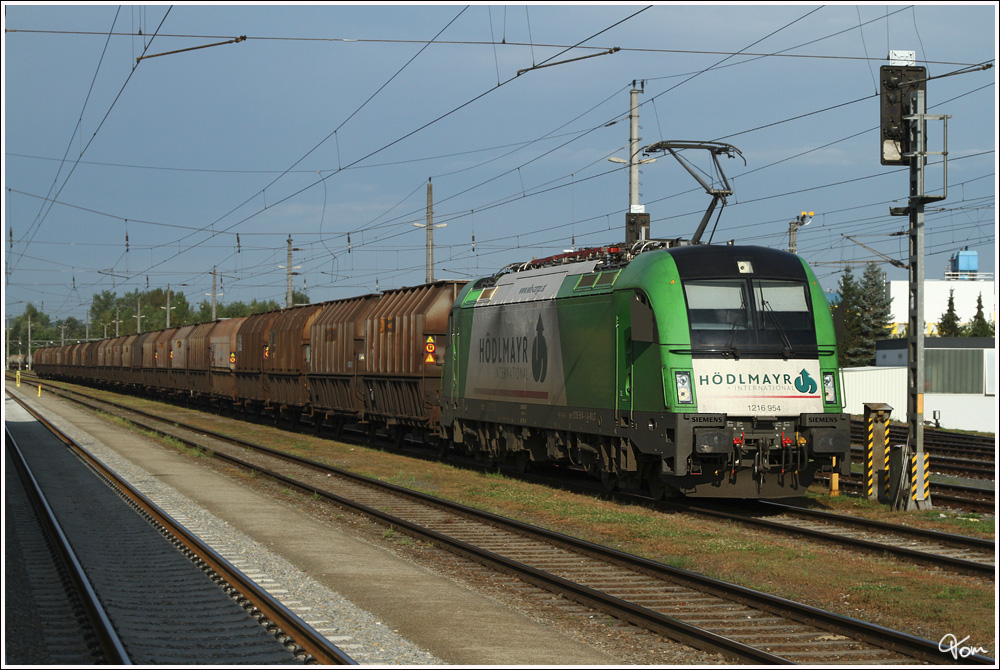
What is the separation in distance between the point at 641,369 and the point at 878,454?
16.6ft

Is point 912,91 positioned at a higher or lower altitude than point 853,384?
higher

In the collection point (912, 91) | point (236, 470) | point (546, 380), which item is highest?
point (912, 91)

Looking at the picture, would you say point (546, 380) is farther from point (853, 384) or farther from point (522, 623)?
point (853, 384)

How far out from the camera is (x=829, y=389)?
15312 mm

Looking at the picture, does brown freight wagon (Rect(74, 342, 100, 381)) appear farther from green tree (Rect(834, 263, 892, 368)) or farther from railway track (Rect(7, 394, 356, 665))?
railway track (Rect(7, 394, 356, 665))

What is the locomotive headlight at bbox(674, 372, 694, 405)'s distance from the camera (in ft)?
47.7

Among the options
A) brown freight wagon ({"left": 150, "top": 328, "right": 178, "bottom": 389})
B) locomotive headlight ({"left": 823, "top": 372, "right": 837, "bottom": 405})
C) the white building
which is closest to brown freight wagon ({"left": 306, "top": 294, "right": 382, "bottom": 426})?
locomotive headlight ({"left": 823, "top": 372, "right": 837, "bottom": 405})

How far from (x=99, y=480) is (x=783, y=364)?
14289 millimetres

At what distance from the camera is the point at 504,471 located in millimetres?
21875

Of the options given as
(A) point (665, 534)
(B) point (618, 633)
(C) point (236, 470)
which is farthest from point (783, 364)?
(C) point (236, 470)

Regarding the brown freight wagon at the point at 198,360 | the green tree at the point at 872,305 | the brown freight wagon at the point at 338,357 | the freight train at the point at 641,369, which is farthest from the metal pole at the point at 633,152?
the green tree at the point at 872,305

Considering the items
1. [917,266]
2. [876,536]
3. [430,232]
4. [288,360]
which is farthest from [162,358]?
[876,536]

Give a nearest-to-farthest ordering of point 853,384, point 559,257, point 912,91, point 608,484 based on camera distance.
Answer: point 912,91 < point 608,484 < point 559,257 < point 853,384

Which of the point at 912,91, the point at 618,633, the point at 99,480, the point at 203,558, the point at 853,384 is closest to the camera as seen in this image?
the point at 618,633
